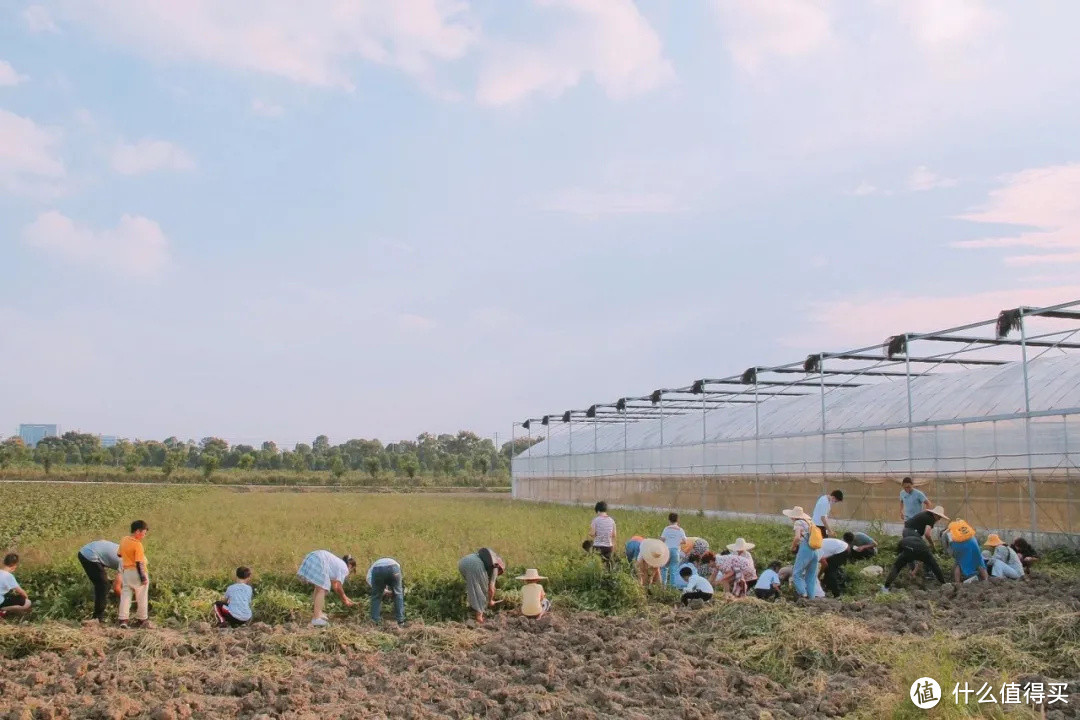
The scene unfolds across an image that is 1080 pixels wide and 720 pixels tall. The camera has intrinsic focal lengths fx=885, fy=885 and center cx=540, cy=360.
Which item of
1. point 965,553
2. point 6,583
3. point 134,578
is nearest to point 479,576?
point 134,578

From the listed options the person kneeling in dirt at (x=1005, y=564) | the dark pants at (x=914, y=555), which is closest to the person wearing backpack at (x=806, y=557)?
the dark pants at (x=914, y=555)

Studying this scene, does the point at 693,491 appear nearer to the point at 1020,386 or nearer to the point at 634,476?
the point at 634,476

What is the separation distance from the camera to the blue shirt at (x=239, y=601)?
11000 millimetres

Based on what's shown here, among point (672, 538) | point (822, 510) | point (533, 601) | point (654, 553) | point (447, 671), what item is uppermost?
point (822, 510)

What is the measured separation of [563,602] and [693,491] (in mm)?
19021

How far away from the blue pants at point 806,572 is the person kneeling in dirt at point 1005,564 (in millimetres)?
3483

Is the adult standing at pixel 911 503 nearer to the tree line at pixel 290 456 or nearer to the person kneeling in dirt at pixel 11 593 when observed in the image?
the person kneeling in dirt at pixel 11 593

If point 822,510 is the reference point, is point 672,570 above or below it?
below

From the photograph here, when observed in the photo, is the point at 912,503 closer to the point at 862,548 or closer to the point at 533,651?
the point at 862,548

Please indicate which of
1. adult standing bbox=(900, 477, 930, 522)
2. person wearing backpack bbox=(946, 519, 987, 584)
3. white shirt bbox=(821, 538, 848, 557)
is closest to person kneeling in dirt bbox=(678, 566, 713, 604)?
white shirt bbox=(821, 538, 848, 557)

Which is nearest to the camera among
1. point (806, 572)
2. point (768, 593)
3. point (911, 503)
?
point (768, 593)

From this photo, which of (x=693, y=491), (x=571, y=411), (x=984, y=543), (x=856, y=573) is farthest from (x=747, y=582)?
(x=571, y=411)

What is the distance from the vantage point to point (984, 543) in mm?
17406

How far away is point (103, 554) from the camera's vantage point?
37.3ft
